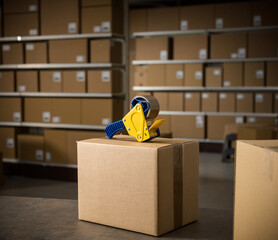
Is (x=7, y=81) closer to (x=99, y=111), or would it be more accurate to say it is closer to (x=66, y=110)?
(x=66, y=110)

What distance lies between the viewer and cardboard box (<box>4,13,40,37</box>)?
4.19 metres

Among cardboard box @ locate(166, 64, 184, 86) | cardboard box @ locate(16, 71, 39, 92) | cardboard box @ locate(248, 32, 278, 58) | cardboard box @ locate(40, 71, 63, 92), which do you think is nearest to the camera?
cardboard box @ locate(40, 71, 63, 92)

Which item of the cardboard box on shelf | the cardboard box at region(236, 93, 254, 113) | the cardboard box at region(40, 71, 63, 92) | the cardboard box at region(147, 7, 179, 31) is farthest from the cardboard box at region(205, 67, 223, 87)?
the cardboard box on shelf

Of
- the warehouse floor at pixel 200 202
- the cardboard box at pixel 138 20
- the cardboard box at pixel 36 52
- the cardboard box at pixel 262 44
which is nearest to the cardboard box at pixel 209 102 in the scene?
the warehouse floor at pixel 200 202

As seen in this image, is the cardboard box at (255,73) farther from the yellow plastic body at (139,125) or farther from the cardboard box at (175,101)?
the yellow plastic body at (139,125)

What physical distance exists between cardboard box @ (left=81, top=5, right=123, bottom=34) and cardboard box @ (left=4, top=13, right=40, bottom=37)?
1.90ft

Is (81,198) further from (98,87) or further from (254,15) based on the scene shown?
(254,15)

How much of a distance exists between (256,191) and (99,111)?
9.59 feet

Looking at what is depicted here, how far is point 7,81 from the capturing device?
14.2 ft

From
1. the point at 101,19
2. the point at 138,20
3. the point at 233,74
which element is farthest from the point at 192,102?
the point at 101,19

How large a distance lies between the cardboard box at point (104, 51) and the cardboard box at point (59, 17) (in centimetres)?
28

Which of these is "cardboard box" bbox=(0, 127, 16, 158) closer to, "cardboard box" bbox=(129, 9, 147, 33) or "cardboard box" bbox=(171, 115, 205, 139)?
"cardboard box" bbox=(171, 115, 205, 139)

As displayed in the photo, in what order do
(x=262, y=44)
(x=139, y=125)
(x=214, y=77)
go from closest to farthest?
1. (x=139, y=125)
2. (x=262, y=44)
3. (x=214, y=77)

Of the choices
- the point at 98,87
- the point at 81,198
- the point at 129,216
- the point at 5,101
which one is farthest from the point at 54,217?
the point at 5,101
